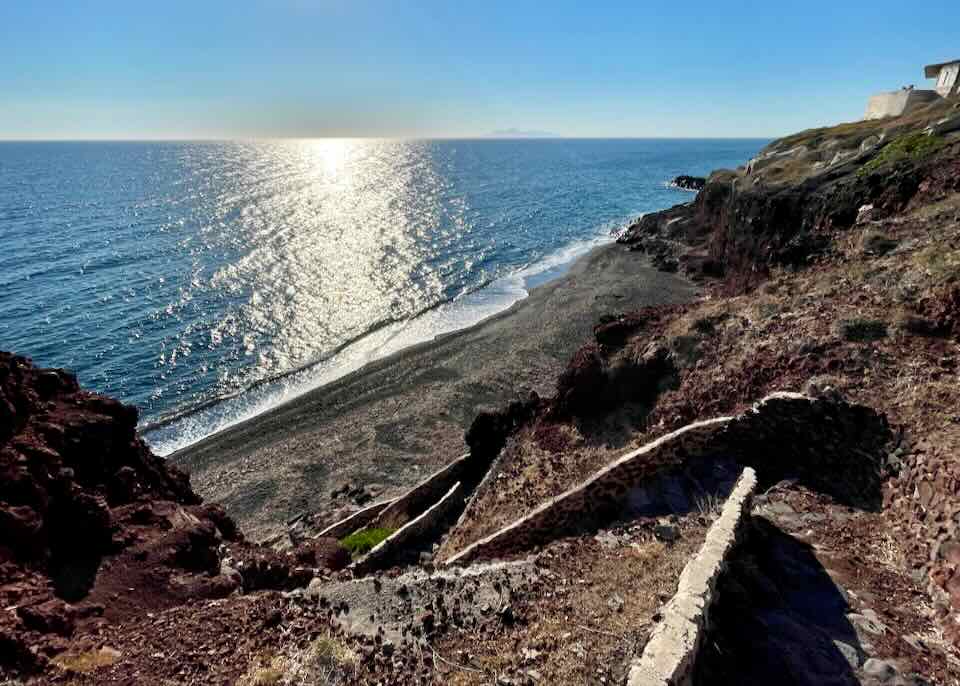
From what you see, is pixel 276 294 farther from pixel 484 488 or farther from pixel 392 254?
pixel 484 488

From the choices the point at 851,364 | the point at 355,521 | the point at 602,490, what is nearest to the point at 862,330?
the point at 851,364

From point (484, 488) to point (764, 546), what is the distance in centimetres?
962

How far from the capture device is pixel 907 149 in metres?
30.5

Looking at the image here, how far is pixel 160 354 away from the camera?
37.2 meters

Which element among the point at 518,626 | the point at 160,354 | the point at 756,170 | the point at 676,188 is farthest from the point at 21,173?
the point at 518,626

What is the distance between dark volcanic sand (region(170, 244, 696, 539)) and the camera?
24797 millimetres

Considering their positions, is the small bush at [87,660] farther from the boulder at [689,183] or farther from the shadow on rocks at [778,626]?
the boulder at [689,183]

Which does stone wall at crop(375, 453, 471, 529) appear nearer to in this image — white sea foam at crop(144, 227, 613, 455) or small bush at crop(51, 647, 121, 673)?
small bush at crop(51, 647, 121, 673)

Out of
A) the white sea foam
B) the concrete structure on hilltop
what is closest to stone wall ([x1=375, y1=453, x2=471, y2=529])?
the white sea foam

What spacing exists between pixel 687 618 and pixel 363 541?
1280cm

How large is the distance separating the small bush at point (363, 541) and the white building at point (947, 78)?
2455 inches

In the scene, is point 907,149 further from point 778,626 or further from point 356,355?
point 356,355

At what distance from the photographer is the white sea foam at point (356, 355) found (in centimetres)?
3022

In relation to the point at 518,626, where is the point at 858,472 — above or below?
above
